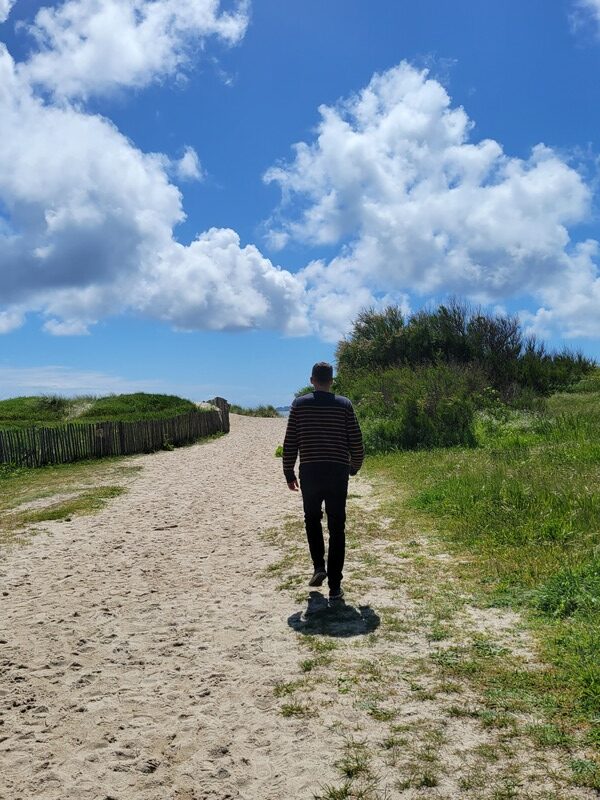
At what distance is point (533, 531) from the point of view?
7863 millimetres

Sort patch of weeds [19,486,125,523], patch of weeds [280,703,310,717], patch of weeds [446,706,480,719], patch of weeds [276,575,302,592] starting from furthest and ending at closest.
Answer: patch of weeds [19,486,125,523], patch of weeds [276,575,302,592], patch of weeds [280,703,310,717], patch of weeds [446,706,480,719]

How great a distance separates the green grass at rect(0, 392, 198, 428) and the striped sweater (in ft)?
72.1

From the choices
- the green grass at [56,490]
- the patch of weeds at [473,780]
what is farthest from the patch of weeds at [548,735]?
the green grass at [56,490]

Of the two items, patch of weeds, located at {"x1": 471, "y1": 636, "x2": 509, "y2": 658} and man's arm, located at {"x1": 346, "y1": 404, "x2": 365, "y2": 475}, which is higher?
man's arm, located at {"x1": 346, "y1": 404, "x2": 365, "y2": 475}

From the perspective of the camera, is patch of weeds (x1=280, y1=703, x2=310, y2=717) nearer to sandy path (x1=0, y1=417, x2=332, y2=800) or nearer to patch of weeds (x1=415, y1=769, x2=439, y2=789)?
sandy path (x1=0, y1=417, x2=332, y2=800)

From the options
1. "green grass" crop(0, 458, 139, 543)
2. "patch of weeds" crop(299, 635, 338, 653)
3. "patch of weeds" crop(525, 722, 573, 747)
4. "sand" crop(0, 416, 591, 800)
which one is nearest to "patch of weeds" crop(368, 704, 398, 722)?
"sand" crop(0, 416, 591, 800)

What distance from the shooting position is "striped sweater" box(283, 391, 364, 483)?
6.19 meters

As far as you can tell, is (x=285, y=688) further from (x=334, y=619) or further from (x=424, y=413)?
(x=424, y=413)

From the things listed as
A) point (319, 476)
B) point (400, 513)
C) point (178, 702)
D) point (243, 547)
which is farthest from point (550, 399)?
point (178, 702)

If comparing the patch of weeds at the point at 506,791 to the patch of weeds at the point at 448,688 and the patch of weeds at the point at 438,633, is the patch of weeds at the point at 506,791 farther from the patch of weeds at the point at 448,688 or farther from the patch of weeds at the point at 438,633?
the patch of weeds at the point at 438,633

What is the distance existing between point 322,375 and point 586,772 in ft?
12.9

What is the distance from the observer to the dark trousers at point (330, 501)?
6.17 m

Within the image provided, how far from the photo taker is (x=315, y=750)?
144 inches

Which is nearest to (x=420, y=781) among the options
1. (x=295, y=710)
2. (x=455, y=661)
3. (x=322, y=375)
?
(x=295, y=710)
